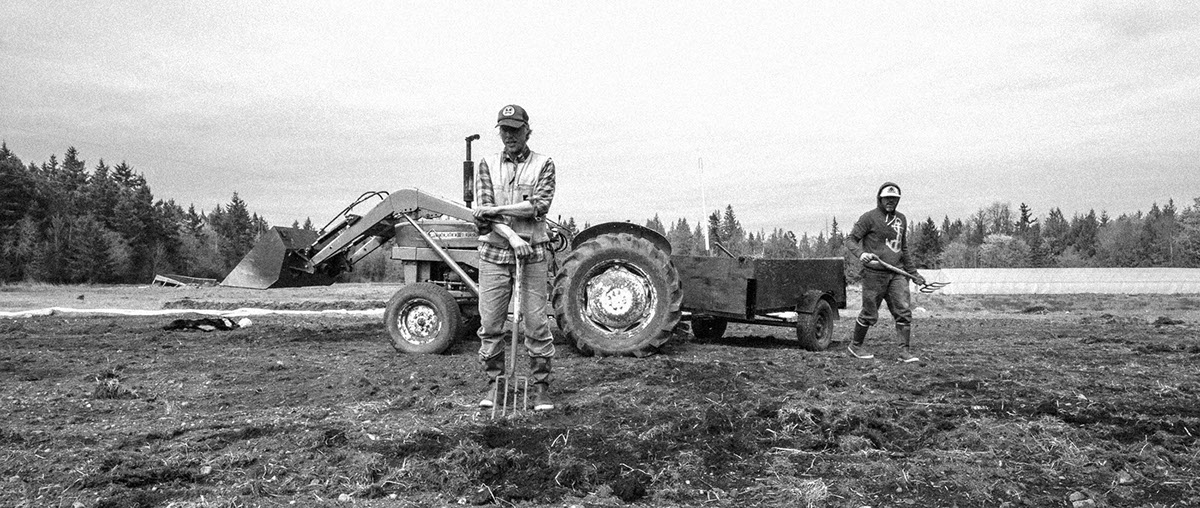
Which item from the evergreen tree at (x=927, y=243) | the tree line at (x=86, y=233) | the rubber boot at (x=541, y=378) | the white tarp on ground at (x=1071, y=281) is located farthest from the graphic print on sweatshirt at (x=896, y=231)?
the evergreen tree at (x=927, y=243)

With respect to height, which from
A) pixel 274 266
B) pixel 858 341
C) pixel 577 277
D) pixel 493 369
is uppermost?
pixel 274 266

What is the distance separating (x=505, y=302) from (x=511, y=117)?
1315mm

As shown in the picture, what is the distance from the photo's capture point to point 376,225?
9.20 m

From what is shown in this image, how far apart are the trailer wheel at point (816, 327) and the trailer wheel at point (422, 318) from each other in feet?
13.0

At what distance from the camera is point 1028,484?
3.47 meters

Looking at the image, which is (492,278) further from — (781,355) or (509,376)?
(781,355)

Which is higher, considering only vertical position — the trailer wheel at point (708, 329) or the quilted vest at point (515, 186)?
the quilted vest at point (515, 186)

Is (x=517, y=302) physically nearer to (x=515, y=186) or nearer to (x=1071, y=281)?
(x=515, y=186)

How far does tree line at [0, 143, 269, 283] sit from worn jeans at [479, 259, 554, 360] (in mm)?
40587

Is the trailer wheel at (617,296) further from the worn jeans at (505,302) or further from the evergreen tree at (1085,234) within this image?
the evergreen tree at (1085,234)

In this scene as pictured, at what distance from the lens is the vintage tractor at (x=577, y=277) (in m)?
7.66

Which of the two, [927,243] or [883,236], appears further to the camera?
[927,243]

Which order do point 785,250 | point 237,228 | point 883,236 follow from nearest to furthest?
point 883,236
point 785,250
point 237,228

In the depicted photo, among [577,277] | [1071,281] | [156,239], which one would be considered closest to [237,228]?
[156,239]
